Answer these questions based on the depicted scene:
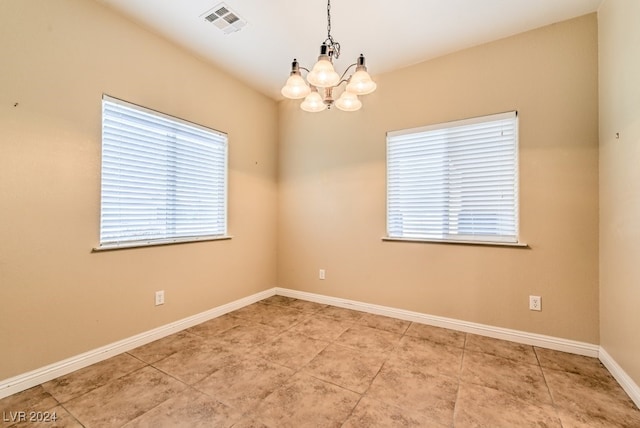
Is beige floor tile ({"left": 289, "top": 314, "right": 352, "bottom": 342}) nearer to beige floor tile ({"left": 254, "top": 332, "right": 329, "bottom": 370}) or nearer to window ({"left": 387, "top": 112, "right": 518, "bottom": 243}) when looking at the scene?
beige floor tile ({"left": 254, "top": 332, "right": 329, "bottom": 370})

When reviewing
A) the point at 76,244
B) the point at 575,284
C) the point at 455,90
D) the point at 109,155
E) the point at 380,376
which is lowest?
the point at 380,376

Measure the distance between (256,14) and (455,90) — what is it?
1.98m

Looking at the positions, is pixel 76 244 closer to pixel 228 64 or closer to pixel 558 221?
pixel 228 64

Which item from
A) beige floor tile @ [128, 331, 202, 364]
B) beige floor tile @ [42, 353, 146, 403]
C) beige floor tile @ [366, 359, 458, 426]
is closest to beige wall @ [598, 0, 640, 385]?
beige floor tile @ [366, 359, 458, 426]

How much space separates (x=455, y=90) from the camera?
2721 mm

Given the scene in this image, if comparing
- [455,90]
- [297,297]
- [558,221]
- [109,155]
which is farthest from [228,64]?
[558,221]

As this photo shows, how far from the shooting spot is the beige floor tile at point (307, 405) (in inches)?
59.7

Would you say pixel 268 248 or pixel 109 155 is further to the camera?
pixel 268 248

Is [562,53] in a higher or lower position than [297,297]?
higher

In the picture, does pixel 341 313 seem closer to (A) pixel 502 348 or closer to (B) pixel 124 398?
(A) pixel 502 348

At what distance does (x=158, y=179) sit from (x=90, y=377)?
162 cm

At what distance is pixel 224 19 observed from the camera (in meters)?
2.33

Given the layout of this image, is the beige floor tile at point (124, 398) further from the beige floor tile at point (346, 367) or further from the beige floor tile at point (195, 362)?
the beige floor tile at point (346, 367)

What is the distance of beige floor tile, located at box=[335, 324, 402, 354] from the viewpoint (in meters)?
2.37
